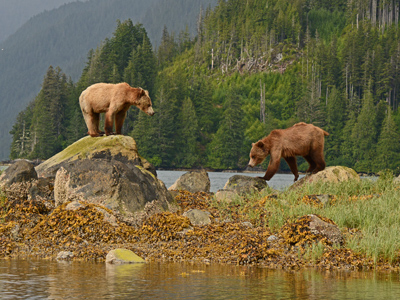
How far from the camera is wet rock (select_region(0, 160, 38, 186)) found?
52.1 feet

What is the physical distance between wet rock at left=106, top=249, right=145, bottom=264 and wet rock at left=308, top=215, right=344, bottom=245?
3.77 m

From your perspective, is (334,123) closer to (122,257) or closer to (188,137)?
(188,137)

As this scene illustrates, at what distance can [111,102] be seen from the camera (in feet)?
59.6

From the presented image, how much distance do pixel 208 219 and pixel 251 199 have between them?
3.11m

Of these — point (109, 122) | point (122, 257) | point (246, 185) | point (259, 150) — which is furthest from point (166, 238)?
point (259, 150)

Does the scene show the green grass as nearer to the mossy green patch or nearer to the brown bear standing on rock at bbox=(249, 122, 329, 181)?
the brown bear standing on rock at bbox=(249, 122, 329, 181)

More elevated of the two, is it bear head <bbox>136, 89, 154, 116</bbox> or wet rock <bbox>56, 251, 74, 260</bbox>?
bear head <bbox>136, 89, 154, 116</bbox>

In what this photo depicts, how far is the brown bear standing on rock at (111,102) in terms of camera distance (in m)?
18.2

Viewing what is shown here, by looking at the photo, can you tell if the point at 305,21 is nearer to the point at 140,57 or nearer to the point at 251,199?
the point at 140,57

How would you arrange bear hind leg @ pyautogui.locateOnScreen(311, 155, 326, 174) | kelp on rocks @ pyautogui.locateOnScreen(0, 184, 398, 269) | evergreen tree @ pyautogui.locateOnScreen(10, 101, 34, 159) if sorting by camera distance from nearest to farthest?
kelp on rocks @ pyautogui.locateOnScreen(0, 184, 398, 269) → bear hind leg @ pyautogui.locateOnScreen(311, 155, 326, 174) → evergreen tree @ pyautogui.locateOnScreen(10, 101, 34, 159)

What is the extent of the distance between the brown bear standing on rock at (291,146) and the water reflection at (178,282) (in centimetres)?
938

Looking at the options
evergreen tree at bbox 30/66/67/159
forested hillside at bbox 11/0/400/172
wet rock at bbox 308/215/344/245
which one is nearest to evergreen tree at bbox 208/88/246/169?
forested hillside at bbox 11/0/400/172

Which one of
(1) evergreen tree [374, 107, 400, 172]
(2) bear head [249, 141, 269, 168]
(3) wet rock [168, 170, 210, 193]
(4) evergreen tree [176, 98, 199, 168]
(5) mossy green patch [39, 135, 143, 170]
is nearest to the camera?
(5) mossy green patch [39, 135, 143, 170]

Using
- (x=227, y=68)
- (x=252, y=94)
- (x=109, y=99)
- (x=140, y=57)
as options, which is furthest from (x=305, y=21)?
(x=109, y=99)
